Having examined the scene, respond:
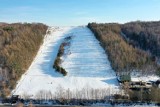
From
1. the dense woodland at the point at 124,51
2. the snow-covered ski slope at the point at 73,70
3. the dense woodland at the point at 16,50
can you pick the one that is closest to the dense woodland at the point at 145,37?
the dense woodland at the point at 124,51

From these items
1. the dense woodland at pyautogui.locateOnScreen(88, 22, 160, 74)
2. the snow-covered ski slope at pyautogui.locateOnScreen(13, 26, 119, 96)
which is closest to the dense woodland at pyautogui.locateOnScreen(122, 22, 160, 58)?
the dense woodland at pyautogui.locateOnScreen(88, 22, 160, 74)

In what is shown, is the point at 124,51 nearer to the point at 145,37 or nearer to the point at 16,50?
the point at 145,37

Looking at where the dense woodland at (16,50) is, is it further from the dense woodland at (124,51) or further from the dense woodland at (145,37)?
the dense woodland at (145,37)

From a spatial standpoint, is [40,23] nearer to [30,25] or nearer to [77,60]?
[30,25]

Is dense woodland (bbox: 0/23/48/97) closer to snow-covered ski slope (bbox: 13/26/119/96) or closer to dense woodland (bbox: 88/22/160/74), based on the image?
snow-covered ski slope (bbox: 13/26/119/96)

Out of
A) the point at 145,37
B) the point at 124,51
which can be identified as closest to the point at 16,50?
the point at 124,51
